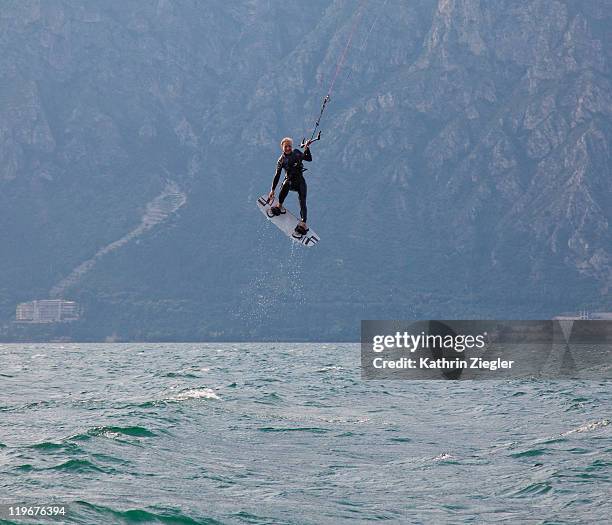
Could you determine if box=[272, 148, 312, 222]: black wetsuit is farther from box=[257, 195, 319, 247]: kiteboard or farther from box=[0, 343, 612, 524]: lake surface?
box=[0, 343, 612, 524]: lake surface

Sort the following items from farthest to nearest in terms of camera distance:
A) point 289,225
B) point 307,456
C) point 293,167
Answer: point 289,225, point 307,456, point 293,167

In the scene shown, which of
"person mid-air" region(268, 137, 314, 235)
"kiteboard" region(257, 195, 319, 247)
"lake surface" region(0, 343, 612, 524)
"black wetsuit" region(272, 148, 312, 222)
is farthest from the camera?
"kiteboard" region(257, 195, 319, 247)

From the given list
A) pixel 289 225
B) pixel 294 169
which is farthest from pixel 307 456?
pixel 294 169

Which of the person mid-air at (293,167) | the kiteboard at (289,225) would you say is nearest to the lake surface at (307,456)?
the kiteboard at (289,225)

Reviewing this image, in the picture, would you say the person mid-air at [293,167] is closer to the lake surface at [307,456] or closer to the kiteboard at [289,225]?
the kiteboard at [289,225]

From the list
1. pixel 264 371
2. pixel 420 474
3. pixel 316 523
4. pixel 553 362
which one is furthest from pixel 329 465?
pixel 553 362

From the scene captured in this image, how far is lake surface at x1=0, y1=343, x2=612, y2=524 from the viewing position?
2589 centimetres

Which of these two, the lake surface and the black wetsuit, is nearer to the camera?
the lake surface

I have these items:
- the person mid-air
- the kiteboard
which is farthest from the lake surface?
the person mid-air

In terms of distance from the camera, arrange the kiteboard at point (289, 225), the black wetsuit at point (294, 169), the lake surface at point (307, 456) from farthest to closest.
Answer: the kiteboard at point (289, 225) < the black wetsuit at point (294, 169) < the lake surface at point (307, 456)

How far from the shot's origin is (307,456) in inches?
1305

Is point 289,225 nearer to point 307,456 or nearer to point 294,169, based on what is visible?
point 294,169

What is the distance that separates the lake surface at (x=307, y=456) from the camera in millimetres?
25891

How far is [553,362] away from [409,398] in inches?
2392
